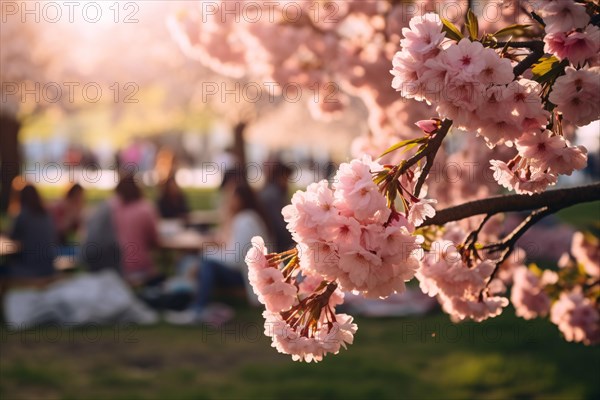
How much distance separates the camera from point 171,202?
49.2 feet

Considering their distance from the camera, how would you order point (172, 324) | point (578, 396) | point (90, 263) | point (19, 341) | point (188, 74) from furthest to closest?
point (188, 74) < point (90, 263) < point (172, 324) < point (19, 341) < point (578, 396)

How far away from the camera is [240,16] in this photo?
25.3ft

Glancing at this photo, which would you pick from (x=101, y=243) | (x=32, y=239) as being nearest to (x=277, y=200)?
(x=101, y=243)

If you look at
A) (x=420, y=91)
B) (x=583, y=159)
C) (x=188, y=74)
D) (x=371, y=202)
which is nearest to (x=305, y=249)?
(x=371, y=202)

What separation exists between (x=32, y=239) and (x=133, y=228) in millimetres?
1303

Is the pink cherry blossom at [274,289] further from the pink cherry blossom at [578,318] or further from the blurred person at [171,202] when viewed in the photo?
the blurred person at [171,202]

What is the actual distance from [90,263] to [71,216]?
2400 millimetres

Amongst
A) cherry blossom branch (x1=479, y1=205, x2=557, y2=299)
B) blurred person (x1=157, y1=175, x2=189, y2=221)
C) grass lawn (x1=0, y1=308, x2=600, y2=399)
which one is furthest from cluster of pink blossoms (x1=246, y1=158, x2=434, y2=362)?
blurred person (x1=157, y1=175, x2=189, y2=221)

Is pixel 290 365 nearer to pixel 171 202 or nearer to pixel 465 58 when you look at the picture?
pixel 465 58

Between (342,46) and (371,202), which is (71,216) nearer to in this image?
(342,46)

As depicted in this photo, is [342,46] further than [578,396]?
Yes

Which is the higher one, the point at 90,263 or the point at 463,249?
the point at 463,249

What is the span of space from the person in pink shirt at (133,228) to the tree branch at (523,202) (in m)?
7.85

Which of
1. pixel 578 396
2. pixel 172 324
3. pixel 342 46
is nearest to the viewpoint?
pixel 578 396
